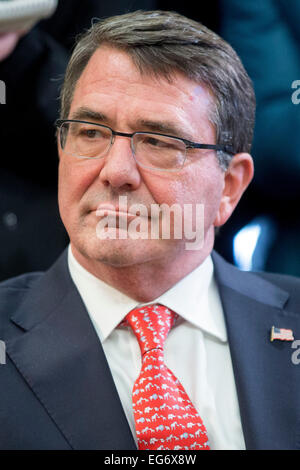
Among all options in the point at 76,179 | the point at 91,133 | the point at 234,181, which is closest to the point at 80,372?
the point at 76,179

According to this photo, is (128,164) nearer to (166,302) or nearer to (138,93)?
(138,93)

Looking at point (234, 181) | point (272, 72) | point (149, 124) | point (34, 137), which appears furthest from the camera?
point (272, 72)

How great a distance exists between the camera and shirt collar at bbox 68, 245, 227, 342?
5.22 feet

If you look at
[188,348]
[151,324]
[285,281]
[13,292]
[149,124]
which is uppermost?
[149,124]

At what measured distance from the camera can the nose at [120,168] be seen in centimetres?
147

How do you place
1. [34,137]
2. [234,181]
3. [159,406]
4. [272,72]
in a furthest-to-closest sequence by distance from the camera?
[272,72] → [34,137] → [234,181] → [159,406]

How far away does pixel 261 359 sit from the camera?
1.61 m

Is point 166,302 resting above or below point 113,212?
below

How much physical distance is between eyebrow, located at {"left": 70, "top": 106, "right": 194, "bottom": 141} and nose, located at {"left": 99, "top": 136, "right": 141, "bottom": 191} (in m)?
0.05

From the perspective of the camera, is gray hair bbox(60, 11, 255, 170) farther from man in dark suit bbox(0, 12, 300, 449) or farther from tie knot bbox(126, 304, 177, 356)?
tie knot bbox(126, 304, 177, 356)

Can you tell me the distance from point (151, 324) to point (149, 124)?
0.46m

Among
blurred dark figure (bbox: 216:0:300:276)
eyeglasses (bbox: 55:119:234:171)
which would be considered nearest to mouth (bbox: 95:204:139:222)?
eyeglasses (bbox: 55:119:234:171)

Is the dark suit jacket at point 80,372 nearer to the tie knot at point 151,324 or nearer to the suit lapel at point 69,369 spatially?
the suit lapel at point 69,369

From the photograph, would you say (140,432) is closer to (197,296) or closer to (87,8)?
(197,296)
